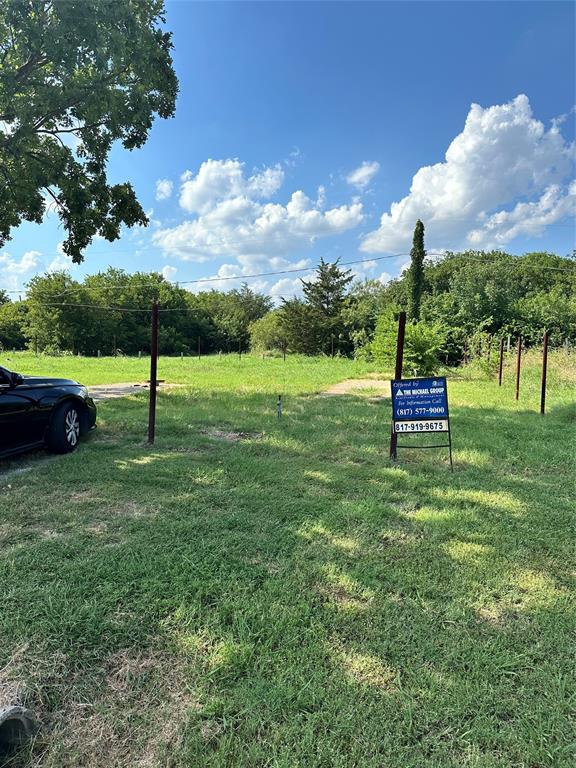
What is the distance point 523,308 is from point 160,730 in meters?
26.7

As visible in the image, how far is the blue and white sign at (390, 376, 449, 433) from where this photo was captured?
4.65m

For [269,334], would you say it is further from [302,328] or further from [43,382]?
[43,382]

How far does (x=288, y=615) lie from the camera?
209 centimetres

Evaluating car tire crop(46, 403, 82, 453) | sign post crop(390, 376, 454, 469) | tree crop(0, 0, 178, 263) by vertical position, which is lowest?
car tire crop(46, 403, 82, 453)

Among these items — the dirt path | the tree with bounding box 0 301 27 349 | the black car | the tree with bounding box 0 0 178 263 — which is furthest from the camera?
the tree with bounding box 0 301 27 349

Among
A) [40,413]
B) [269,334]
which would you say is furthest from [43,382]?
[269,334]

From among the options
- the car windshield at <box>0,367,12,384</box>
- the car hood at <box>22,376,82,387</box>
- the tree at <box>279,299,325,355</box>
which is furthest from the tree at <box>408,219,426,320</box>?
the car windshield at <box>0,367,12,384</box>

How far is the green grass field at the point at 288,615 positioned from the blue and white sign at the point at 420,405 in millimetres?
481

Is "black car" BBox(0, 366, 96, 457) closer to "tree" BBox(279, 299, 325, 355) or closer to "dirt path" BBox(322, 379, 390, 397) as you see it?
"dirt path" BBox(322, 379, 390, 397)

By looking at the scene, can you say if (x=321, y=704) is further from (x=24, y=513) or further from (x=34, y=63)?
(x=34, y=63)

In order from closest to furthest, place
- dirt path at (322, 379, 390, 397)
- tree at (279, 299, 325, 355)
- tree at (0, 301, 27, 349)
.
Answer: dirt path at (322, 379, 390, 397) < tree at (279, 299, 325, 355) < tree at (0, 301, 27, 349)

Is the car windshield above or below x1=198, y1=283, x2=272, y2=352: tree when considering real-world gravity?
below

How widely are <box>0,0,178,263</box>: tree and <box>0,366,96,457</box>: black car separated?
5.21 m

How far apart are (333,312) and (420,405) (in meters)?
29.9
